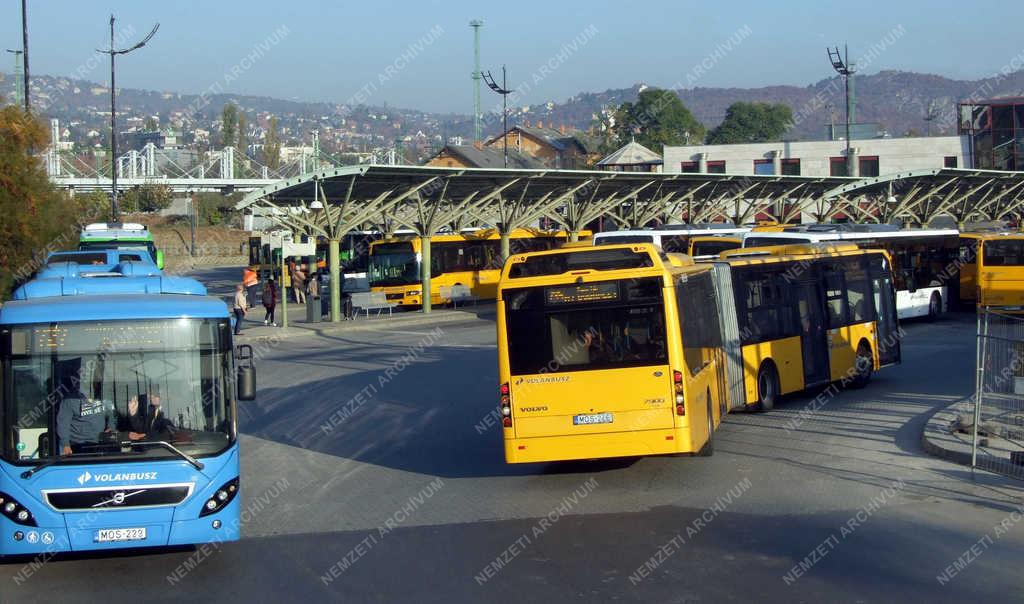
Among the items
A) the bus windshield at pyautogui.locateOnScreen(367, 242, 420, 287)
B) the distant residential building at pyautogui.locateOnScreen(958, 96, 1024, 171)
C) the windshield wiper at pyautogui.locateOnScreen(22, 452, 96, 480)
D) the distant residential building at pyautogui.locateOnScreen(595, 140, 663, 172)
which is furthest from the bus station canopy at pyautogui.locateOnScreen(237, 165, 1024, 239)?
the distant residential building at pyautogui.locateOnScreen(595, 140, 663, 172)

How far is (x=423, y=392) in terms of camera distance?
2033 centimetres

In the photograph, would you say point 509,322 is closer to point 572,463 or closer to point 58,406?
point 572,463

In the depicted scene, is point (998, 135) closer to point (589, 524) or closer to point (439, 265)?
point (439, 265)

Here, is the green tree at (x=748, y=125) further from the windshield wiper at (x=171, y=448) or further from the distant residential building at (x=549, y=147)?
the windshield wiper at (x=171, y=448)

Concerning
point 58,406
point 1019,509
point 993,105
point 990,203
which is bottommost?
point 1019,509

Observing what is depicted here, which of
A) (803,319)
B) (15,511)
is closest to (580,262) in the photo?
(15,511)

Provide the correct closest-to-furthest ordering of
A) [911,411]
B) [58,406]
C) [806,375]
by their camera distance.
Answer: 1. [58,406]
2. [911,411]
3. [806,375]

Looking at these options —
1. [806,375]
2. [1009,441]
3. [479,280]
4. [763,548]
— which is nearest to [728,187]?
[479,280]

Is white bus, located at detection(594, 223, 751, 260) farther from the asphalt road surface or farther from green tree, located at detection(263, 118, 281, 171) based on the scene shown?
green tree, located at detection(263, 118, 281, 171)

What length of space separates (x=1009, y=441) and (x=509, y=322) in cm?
631

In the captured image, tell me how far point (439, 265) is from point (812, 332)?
27019mm

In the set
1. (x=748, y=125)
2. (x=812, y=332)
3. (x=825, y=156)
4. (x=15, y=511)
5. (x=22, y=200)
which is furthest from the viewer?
(x=748, y=125)

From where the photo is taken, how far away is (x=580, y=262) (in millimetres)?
12344

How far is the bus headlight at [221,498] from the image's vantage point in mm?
9133
